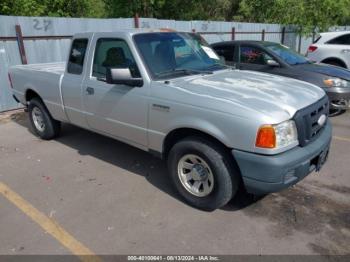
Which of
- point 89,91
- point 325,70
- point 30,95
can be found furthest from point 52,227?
point 325,70

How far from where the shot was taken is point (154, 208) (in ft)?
12.5

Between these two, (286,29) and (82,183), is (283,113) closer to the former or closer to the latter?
(82,183)

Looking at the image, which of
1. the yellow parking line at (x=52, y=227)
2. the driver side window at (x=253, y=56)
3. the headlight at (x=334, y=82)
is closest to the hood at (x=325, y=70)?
the headlight at (x=334, y=82)

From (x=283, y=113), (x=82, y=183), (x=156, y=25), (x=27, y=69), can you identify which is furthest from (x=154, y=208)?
(x=156, y=25)

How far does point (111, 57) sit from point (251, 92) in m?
1.98

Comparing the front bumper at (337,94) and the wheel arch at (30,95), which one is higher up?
the wheel arch at (30,95)

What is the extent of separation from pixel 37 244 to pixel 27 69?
12.4 feet

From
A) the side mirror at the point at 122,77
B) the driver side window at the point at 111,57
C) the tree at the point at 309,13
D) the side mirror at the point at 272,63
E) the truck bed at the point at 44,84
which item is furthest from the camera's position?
the tree at the point at 309,13

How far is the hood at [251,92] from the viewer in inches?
124

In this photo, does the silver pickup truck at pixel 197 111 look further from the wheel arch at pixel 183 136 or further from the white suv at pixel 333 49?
the white suv at pixel 333 49

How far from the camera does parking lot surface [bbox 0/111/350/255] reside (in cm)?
316

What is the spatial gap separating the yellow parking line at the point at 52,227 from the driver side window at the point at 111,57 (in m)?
1.86

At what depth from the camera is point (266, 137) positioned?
9.84 feet

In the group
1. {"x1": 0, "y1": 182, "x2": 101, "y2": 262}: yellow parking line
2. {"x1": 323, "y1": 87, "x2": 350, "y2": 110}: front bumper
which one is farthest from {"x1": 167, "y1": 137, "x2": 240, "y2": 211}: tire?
{"x1": 323, "y1": 87, "x2": 350, "y2": 110}: front bumper
